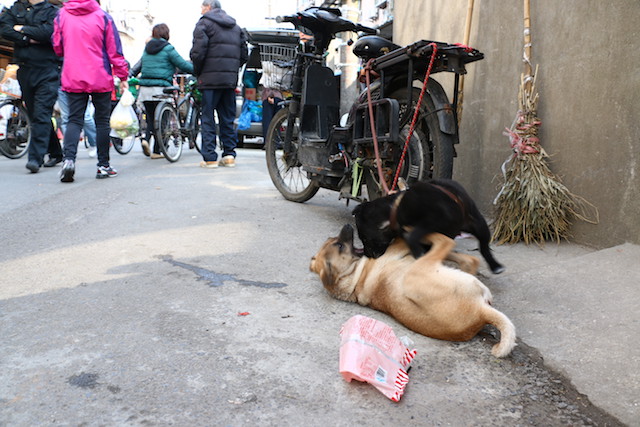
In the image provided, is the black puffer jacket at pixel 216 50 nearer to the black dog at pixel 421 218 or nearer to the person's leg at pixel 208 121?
the person's leg at pixel 208 121

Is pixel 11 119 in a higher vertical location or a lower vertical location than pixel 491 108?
lower

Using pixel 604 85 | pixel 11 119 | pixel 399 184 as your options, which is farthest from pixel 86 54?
pixel 604 85

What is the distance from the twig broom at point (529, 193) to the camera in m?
3.39

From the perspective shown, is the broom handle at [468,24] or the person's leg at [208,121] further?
the person's leg at [208,121]

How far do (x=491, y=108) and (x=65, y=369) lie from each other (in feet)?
12.1

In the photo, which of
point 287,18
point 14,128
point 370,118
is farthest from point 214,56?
point 370,118

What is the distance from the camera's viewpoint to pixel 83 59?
6.12 metres

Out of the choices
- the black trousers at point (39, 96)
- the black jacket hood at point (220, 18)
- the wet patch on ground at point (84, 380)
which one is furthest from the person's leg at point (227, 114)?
the wet patch on ground at point (84, 380)

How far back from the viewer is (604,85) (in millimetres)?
3143

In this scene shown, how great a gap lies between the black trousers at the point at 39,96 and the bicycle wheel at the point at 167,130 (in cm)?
185

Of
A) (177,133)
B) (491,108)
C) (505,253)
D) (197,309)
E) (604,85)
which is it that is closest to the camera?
(197,309)

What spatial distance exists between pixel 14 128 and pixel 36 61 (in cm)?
208

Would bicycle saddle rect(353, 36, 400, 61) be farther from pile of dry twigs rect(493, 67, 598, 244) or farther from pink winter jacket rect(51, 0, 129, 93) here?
pink winter jacket rect(51, 0, 129, 93)

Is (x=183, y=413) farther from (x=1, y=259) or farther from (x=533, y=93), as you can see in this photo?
(x=533, y=93)
